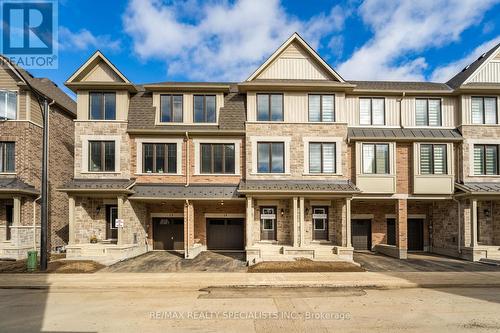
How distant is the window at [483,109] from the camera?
1881 cm

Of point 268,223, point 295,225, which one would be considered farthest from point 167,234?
point 295,225

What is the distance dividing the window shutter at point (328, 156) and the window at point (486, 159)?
878cm

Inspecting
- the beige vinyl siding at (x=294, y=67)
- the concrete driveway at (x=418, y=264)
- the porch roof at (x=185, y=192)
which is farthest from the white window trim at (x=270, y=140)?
the concrete driveway at (x=418, y=264)

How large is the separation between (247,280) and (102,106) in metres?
13.7

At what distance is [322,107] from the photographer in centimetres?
1848

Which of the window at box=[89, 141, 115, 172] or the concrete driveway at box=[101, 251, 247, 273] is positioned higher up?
the window at box=[89, 141, 115, 172]

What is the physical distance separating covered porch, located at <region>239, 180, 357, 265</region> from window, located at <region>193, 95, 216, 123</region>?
4800mm

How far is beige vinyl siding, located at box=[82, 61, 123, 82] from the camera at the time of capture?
18594 millimetres

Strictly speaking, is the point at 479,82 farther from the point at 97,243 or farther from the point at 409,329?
the point at 97,243

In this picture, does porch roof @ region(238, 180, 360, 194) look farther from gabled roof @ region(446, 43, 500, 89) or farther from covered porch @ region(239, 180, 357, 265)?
gabled roof @ region(446, 43, 500, 89)

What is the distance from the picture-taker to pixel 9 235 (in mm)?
18609

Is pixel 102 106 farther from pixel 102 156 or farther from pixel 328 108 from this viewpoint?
pixel 328 108

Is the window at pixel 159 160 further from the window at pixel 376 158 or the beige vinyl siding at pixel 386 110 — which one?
the window at pixel 376 158

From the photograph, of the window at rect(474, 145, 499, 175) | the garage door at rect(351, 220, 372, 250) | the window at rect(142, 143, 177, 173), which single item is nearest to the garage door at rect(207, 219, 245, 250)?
the window at rect(142, 143, 177, 173)
